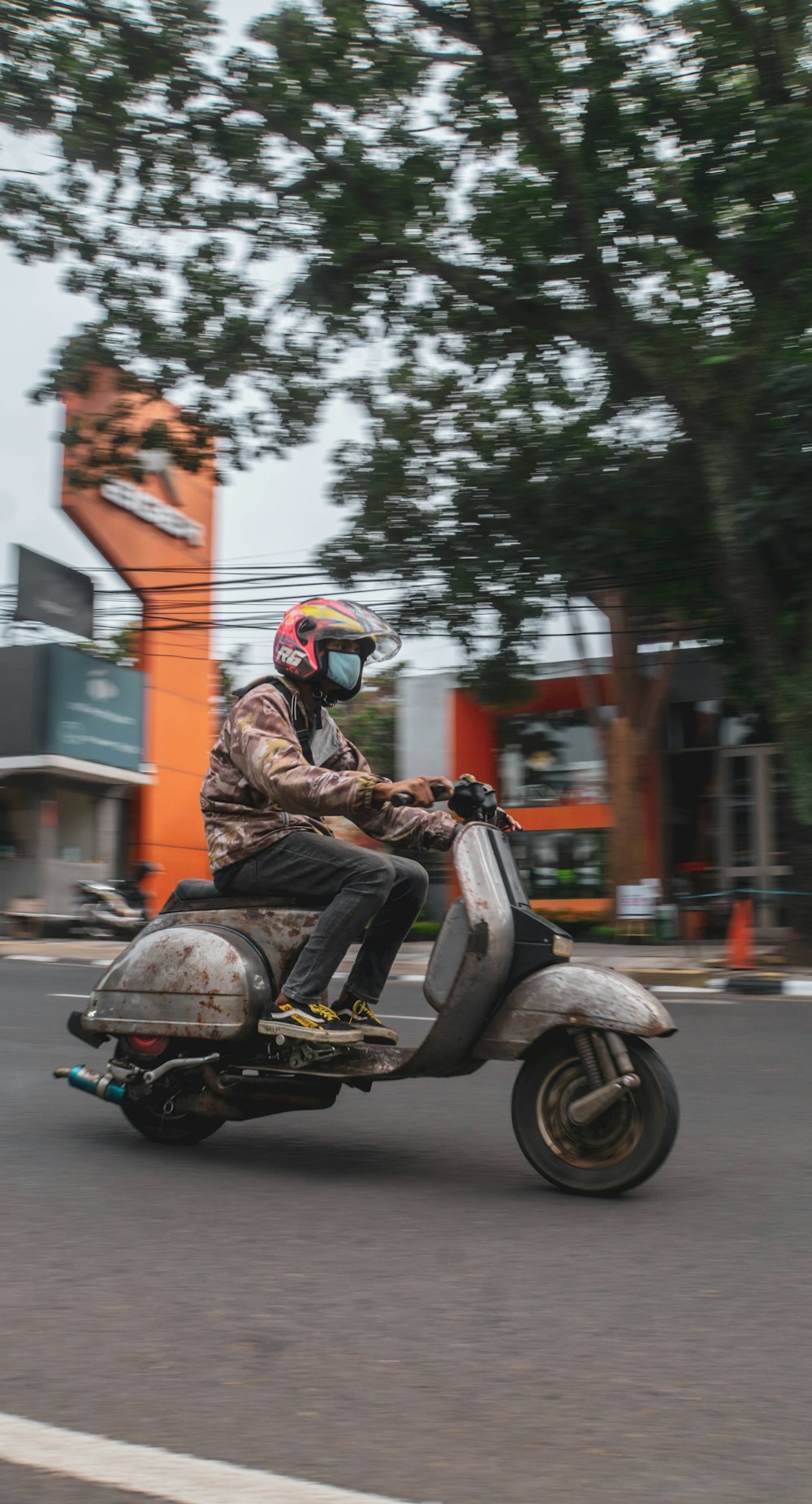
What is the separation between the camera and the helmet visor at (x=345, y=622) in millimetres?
4520

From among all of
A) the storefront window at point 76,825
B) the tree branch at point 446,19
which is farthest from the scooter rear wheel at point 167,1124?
the storefront window at point 76,825

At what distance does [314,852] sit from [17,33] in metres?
12.7

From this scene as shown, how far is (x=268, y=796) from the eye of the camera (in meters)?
4.43

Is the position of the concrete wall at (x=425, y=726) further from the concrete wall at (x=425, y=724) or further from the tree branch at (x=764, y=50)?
the tree branch at (x=764, y=50)

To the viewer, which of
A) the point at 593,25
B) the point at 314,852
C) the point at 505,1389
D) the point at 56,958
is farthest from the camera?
the point at 56,958

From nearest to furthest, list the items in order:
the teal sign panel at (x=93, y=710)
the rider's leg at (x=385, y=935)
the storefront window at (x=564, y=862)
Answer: the rider's leg at (x=385, y=935)
the storefront window at (x=564, y=862)
the teal sign panel at (x=93, y=710)

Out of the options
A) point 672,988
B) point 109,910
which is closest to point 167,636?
point 109,910

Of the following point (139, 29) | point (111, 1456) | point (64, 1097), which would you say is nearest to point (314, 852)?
point (64, 1097)

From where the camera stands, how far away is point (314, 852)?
4.42 meters

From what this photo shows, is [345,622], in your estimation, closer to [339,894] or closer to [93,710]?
[339,894]

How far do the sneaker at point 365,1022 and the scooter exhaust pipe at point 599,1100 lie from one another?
2.21 ft

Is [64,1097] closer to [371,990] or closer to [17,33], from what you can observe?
[371,990]

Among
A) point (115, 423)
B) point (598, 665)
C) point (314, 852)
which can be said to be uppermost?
point (115, 423)

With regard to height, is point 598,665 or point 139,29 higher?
point 139,29
